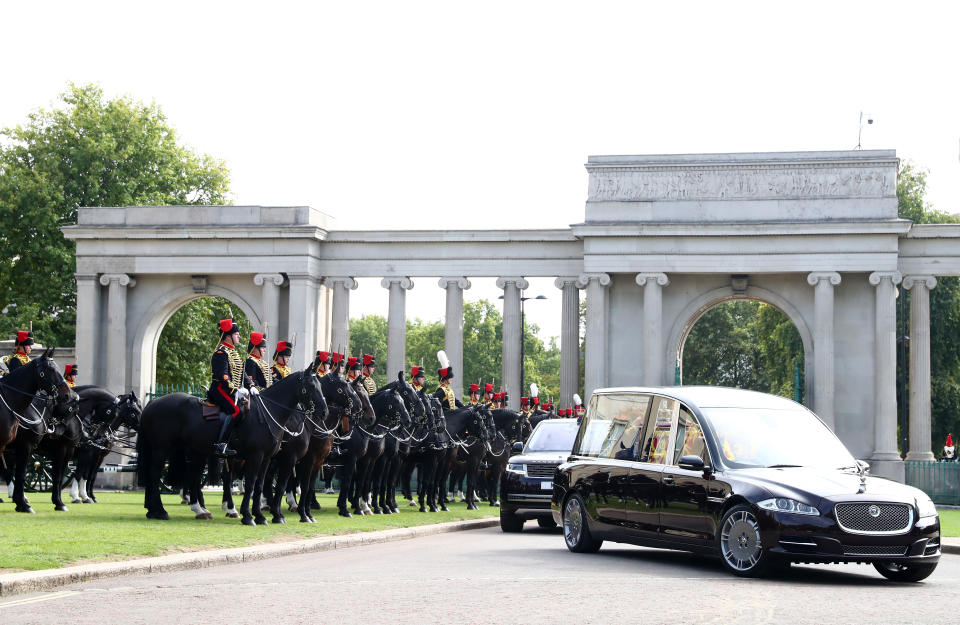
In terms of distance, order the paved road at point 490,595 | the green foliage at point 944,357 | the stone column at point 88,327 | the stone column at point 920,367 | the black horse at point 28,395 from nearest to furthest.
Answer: the paved road at point 490,595 → the black horse at point 28,395 → the stone column at point 920,367 → the stone column at point 88,327 → the green foliage at point 944,357

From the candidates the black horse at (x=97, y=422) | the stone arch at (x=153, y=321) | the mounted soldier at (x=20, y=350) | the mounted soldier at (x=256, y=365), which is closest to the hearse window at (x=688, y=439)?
the mounted soldier at (x=256, y=365)

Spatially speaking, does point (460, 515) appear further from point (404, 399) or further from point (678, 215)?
point (678, 215)

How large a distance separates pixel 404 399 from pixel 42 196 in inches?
1253

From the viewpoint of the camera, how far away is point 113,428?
26688 millimetres

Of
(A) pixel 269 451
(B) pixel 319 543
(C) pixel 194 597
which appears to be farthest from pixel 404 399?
(C) pixel 194 597

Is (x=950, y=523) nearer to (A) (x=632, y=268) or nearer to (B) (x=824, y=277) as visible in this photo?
(B) (x=824, y=277)

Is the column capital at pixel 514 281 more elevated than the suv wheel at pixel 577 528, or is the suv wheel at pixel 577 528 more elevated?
the column capital at pixel 514 281

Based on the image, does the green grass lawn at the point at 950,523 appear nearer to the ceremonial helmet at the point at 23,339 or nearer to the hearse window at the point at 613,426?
the hearse window at the point at 613,426

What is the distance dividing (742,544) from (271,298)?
1308 inches

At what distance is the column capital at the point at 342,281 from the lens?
46312 mm

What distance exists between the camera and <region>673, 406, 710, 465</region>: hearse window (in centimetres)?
1514

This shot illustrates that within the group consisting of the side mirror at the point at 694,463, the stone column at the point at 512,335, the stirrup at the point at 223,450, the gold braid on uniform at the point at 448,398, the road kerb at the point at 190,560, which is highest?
the stone column at the point at 512,335

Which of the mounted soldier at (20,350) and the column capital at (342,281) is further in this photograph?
the column capital at (342,281)

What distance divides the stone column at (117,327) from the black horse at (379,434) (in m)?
22.7
